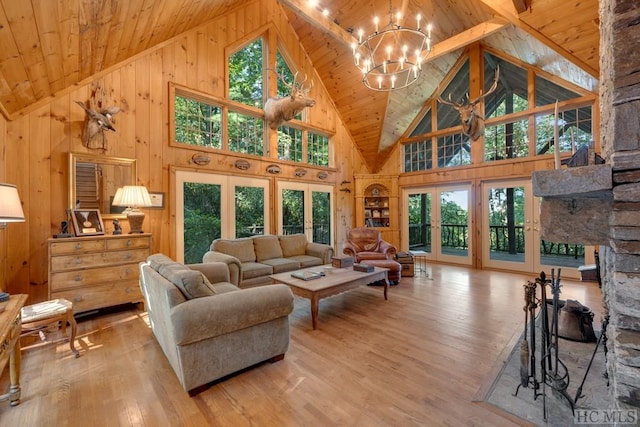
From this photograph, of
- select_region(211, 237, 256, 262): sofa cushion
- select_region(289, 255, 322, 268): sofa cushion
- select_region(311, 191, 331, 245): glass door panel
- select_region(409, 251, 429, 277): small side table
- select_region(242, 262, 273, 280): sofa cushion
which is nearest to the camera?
select_region(242, 262, 273, 280): sofa cushion

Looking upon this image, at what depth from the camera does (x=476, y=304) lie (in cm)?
370

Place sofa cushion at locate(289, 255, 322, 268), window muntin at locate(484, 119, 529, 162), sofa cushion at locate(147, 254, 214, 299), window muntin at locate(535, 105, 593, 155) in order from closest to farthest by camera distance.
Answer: sofa cushion at locate(147, 254, 214, 299) → sofa cushion at locate(289, 255, 322, 268) → window muntin at locate(535, 105, 593, 155) → window muntin at locate(484, 119, 529, 162)

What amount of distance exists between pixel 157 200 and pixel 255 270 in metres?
1.85

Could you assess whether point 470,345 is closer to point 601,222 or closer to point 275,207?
point 601,222

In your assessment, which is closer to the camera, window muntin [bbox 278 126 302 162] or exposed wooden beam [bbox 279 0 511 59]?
exposed wooden beam [bbox 279 0 511 59]

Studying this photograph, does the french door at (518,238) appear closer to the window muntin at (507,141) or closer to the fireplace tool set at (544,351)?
the window muntin at (507,141)

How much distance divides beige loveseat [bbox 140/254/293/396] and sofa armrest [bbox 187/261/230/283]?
913mm

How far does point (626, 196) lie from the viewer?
124cm

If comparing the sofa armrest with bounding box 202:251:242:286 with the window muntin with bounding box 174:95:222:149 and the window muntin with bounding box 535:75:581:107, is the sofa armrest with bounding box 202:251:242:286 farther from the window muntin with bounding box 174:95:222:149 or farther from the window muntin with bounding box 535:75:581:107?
the window muntin with bounding box 535:75:581:107

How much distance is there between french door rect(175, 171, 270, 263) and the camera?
4500mm

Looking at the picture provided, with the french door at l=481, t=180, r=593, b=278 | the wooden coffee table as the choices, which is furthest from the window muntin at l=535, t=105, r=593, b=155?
the wooden coffee table

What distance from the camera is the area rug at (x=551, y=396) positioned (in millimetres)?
1667

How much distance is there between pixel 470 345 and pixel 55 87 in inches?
216

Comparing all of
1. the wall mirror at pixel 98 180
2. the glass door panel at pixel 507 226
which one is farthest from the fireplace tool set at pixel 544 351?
the wall mirror at pixel 98 180
